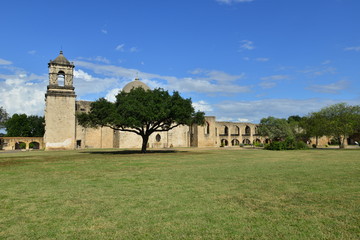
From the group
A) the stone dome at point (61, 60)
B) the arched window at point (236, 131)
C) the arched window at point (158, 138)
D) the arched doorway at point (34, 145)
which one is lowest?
the arched doorway at point (34, 145)

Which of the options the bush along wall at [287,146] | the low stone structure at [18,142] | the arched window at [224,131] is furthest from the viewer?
the arched window at [224,131]

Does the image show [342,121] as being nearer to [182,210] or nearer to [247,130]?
[247,130]

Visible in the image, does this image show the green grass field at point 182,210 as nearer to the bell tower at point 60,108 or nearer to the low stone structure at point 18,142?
the bell tower at point 60,108

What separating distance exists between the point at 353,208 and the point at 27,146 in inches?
1690

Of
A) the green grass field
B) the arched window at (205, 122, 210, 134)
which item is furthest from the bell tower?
the green grass field

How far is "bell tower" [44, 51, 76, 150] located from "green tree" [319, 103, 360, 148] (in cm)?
2924

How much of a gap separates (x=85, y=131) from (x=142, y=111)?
18.4 meters

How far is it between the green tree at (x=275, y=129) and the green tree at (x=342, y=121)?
1273 centimetres

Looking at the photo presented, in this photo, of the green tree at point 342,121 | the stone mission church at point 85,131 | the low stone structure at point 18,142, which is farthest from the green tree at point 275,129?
the low stone structure at point 18,142

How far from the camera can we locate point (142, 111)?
2006 cm

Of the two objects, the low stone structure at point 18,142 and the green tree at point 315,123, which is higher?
the green tree at point 315,123

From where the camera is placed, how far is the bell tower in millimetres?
31547

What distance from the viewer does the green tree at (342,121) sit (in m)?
A: 29.3

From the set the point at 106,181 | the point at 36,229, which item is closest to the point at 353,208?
the point at 36,229
